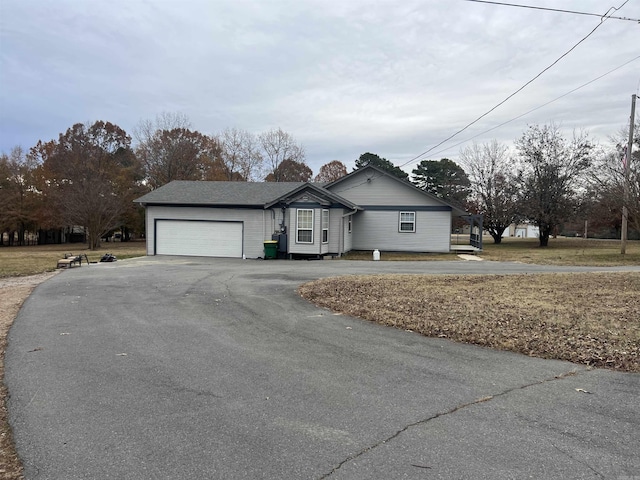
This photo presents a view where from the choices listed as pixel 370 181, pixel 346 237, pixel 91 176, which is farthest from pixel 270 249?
pixel 91 176

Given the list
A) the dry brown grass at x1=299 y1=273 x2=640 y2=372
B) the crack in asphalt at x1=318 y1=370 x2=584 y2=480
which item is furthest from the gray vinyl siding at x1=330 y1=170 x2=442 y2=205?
the crack in asphalt at x1=318 y1=370 x2=584 y2=480

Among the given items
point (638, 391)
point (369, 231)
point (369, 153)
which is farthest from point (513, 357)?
point (369, 153)

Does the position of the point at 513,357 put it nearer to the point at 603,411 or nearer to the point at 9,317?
the point at 603,411

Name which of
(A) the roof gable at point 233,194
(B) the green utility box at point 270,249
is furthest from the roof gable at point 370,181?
(B) the green utility box at point 270,249

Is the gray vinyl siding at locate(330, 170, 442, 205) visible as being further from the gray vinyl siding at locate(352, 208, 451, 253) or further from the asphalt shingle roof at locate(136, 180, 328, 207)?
the asphalt shingle roof at locate(136, 180, 328, 207)

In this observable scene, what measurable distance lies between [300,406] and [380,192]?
2338cm

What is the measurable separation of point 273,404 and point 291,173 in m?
49.5

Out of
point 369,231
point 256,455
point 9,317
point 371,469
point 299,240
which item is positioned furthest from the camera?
point 369,231

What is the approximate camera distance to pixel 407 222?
1043 inches

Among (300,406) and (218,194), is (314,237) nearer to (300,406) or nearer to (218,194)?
(218,194)

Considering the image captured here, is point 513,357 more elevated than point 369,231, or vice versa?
point 369,231

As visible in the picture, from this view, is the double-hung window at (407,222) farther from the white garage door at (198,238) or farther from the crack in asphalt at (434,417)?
the crack in asphalt at (434,417)

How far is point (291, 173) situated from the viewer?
52500mm

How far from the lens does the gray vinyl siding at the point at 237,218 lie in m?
23.3
